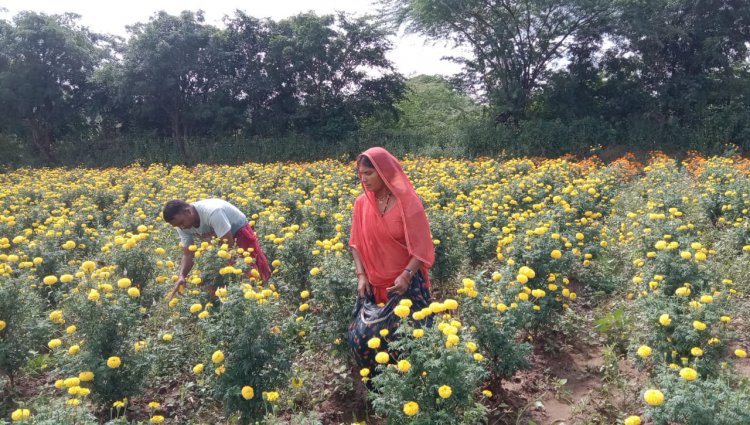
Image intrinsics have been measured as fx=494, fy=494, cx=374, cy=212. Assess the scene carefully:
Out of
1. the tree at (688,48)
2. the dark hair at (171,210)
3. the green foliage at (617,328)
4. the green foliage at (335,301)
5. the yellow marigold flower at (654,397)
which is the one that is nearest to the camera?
the yellow marigold flower at (654,397)

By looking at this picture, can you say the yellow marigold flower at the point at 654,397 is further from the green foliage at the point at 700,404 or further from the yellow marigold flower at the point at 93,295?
the yellow marigold flower at the point at 93,295

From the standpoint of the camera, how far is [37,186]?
9.11 m

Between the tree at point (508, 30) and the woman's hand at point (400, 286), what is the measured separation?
15227mm

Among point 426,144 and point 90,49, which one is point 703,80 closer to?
point 426,144

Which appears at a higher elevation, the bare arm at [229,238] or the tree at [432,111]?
the tree at [432,111]

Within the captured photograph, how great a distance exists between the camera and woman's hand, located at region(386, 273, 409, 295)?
2.82m

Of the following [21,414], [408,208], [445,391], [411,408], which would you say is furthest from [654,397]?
[21,414]

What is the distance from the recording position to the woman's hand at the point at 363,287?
3.04 metres

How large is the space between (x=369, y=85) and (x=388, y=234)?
694 inches

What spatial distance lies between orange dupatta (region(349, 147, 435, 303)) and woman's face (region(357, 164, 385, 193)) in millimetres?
41

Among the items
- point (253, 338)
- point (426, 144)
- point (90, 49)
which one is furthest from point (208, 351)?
point (90, 49)

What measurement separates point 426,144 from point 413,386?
14680 mm

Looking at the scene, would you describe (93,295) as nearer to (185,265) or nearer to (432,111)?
(185,265)

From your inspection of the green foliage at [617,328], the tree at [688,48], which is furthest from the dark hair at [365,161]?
the tree at [688,48]
